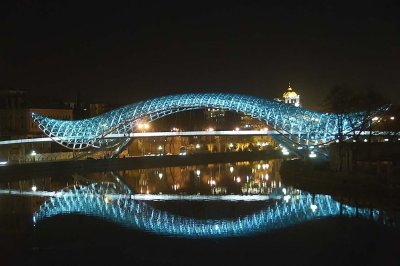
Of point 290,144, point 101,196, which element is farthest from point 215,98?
point 101,196

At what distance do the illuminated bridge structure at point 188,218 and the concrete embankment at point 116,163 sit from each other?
44.5 ft

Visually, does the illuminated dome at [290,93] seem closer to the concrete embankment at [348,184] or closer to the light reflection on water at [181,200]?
the light reflection on water at [181,200]

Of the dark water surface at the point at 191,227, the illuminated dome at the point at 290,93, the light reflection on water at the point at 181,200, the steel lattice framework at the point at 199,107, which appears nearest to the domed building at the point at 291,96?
the illuminated dome at the point at 290,93

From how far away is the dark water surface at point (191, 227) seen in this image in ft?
66.5

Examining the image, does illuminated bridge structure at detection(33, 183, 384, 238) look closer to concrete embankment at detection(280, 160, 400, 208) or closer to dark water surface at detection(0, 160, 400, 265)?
dark water surface at detection(0, 160, 400, 265)

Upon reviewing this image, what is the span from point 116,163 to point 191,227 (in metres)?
34.6

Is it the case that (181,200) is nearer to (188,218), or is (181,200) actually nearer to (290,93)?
(188,218)

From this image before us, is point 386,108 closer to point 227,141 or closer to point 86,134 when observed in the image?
point 86,134

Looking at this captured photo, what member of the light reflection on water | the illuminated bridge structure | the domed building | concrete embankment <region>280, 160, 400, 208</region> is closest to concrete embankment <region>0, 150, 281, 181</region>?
the light reflection on water

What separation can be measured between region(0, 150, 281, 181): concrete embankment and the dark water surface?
7.85 m

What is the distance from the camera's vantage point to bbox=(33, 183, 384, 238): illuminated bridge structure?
984 inches

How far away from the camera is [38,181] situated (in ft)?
149

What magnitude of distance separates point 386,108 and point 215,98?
18.2 meters

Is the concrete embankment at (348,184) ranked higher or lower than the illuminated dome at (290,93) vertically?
lower
